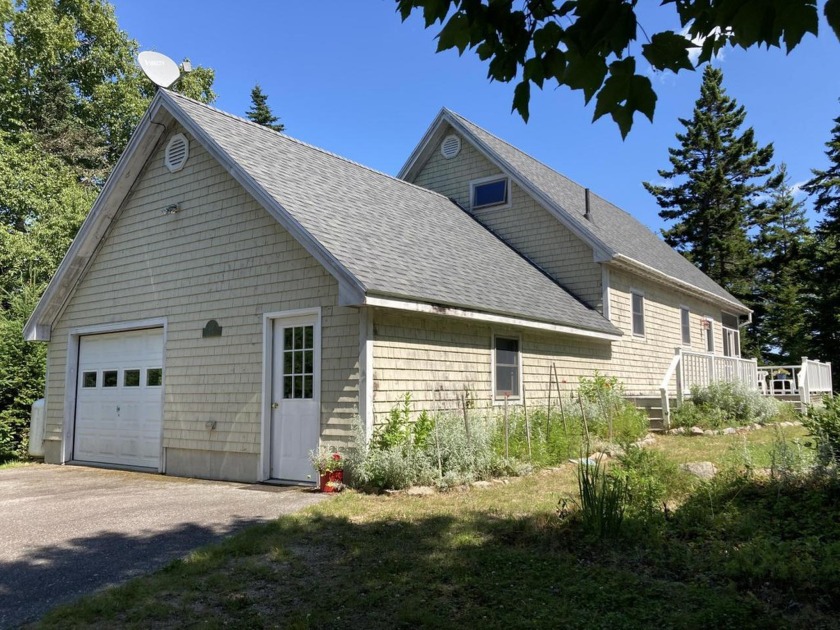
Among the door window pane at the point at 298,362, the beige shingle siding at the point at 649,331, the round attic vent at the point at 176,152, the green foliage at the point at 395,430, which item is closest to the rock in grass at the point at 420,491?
the green foliage at the point at 395,430

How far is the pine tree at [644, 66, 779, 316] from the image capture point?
37.1 meters

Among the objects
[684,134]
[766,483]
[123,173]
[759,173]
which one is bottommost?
[766,483]

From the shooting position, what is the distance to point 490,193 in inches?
696

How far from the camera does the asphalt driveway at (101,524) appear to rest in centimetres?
516

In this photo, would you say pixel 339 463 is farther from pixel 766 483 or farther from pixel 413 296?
pixel 766 483

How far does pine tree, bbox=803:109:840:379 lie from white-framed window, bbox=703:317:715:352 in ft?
34.6

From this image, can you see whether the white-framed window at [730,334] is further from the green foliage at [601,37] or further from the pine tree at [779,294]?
the green foliage at [601,37]

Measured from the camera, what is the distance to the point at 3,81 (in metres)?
28.8

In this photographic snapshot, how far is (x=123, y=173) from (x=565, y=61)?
10635mm

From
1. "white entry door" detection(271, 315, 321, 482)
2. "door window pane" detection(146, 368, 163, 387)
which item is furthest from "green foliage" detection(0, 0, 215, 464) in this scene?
"white entry door" detection(271, 315, 321, 482)

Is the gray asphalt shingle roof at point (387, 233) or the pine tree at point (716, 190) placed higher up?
the pine tree at point (716, 190)

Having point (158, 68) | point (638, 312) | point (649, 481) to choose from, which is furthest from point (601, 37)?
point (638, 312)

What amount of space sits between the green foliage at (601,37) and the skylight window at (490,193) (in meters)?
13.7

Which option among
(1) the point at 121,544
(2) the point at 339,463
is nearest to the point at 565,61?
(1) the point at 121,544
